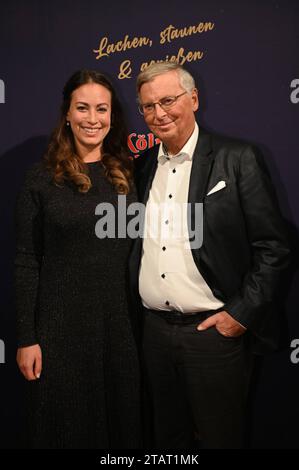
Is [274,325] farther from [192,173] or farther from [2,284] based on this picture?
[2,284]

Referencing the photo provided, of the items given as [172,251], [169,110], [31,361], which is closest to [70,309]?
[31,361]

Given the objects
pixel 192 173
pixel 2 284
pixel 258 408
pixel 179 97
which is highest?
pixel 179 97

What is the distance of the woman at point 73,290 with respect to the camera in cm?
182

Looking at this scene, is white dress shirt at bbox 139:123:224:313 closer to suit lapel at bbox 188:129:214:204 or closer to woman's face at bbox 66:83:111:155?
suit lapel at bbox 188:129:214:204

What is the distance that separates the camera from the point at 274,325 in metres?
1.99

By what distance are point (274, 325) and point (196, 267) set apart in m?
0.43

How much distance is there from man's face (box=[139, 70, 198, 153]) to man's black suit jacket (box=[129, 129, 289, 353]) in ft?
0.35

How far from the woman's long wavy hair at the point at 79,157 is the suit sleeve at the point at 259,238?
0.47 metres

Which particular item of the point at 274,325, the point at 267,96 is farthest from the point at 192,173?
the point at 274,325

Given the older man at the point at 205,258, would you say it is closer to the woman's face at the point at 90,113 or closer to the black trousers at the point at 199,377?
the black trousers at the point at 199,377

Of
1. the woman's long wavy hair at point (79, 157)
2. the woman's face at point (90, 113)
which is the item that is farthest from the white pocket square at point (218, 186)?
the woman's face at point (90, 113)

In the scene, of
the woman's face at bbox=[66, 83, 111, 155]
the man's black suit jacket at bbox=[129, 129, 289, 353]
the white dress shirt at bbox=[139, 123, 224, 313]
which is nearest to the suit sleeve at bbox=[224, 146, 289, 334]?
the man's black suit jacket at bbox=[129, 129, 289, 353]

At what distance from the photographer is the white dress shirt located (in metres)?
1.85

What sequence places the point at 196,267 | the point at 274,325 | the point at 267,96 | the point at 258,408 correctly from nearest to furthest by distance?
1. the point at 196,267
2. the point at 274,325
3. the point at 267,96
4. the point at 258,408
